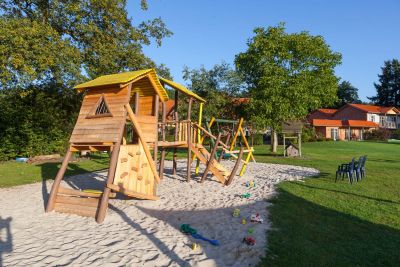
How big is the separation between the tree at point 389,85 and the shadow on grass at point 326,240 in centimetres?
9080

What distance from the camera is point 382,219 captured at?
761cm

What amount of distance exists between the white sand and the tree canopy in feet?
52.0

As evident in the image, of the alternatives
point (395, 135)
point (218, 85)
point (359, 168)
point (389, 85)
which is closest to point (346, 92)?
point (389, 85)

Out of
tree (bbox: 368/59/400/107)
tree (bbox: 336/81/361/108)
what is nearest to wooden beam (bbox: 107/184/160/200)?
tree (bbox: 336/81/361/108)

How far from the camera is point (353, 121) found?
58781 millimetres

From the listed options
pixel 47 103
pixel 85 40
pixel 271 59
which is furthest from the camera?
pixel 271 59

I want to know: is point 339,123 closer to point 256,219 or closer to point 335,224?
point 335,224

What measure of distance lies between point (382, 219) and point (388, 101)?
302 ft

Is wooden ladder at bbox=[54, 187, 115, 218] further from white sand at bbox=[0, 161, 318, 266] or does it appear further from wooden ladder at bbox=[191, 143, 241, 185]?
wooden ladder at bbox=[191, 143, 241, 185]

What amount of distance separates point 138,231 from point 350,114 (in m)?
70.1

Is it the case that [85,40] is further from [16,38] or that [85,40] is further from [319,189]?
[319,189]

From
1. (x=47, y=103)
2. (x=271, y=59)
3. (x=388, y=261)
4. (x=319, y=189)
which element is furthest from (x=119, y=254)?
(x=271, y=59)

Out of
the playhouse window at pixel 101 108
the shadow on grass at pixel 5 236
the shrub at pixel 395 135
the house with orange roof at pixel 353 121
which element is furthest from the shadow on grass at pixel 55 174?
the shrub at pixel 395 135

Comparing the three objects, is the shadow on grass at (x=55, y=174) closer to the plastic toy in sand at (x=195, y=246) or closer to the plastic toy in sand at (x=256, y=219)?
the plastic toy in sand at (x=195, y=246)
